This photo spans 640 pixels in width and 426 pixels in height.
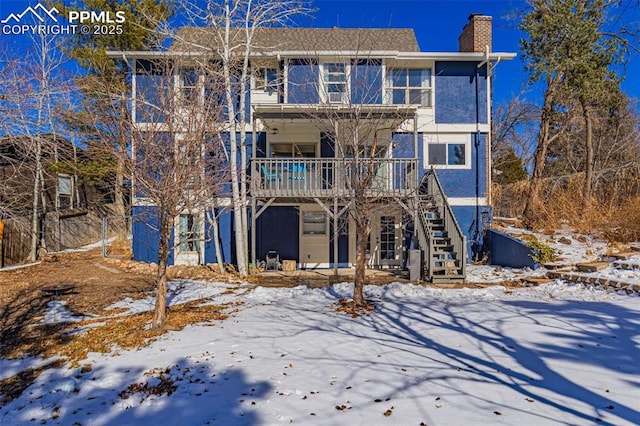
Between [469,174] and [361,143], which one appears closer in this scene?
[361,143]

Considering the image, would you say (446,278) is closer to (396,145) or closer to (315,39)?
(396,145)

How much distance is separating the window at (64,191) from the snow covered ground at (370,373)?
14825mm

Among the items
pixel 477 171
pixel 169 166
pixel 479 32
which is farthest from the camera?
pixel 479 32

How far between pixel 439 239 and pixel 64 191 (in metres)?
17.0

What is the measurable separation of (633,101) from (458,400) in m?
26.1

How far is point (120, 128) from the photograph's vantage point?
17.9 ft

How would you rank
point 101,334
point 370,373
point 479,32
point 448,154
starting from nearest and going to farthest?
point 370,373 < point 101,334 < point 448,154 < point 479,32

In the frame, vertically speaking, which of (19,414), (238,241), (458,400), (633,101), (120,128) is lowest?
(19,414)

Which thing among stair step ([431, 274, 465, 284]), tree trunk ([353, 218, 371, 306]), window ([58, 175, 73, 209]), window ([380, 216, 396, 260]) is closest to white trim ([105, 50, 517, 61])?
window ([380, 216, 396, 260])

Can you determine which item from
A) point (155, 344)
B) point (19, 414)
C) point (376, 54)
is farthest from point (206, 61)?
point (19, 414)

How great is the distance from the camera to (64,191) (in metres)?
17.4

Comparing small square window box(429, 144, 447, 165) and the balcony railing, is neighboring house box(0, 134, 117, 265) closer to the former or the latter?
the balcony railing

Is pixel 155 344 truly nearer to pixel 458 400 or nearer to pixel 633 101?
pixel 458 400

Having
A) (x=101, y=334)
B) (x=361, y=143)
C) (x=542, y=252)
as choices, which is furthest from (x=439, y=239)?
(x=101, y=334)
